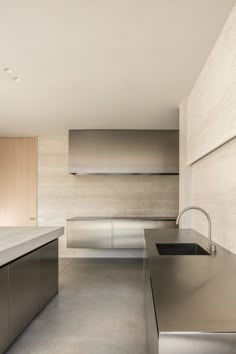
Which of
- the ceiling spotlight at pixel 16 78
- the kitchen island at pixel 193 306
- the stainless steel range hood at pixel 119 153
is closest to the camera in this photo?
the kitchen island at pixel 193 306

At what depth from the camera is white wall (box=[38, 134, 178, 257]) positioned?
18.4ft

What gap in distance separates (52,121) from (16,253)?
2.97 meters

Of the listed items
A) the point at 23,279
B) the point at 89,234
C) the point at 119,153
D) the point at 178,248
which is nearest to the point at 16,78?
the point at 23,279

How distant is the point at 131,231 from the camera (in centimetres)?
501

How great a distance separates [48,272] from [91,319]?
0.69 m

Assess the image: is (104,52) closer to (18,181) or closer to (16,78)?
(16,78)

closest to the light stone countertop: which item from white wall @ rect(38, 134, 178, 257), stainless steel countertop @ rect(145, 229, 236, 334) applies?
stainless steel countertop @ rect(145, 229, 236, 334)

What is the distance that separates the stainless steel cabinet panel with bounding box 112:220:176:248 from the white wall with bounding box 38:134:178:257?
60cm

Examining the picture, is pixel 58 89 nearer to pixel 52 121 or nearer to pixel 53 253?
pixel 52 121

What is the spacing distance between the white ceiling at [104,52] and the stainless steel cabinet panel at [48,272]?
1780 millimetres

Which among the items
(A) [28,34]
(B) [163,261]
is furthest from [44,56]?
(B) [163,261]

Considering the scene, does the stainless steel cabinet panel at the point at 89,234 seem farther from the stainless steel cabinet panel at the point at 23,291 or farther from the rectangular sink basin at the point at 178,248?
the rectangular sink basin at the point at 178,248

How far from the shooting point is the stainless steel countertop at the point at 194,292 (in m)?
0.88

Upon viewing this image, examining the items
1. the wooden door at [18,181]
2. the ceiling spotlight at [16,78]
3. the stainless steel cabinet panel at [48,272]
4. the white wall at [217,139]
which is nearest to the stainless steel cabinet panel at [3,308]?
the stainless steel cabinet panel at [48,272]
